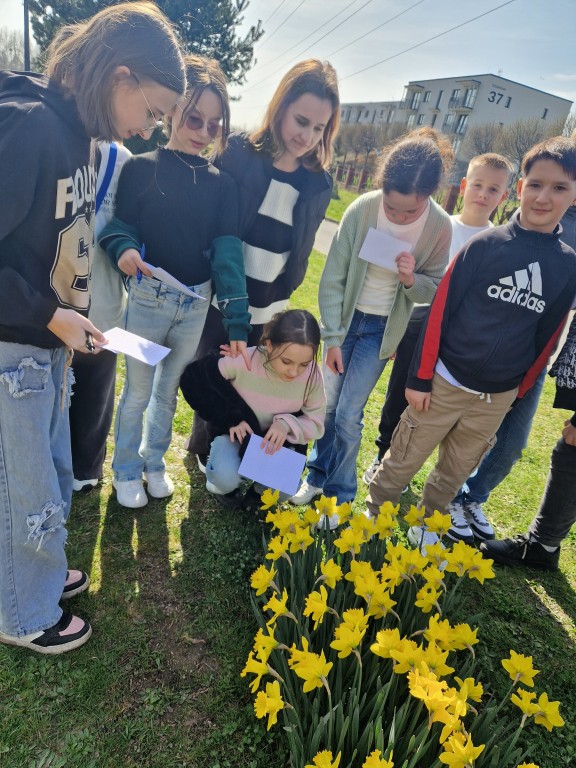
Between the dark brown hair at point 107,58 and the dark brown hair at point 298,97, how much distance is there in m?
0.84

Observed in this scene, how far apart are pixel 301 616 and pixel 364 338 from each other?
135 centimetres

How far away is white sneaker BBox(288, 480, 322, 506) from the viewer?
9.04ft

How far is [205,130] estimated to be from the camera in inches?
79.0

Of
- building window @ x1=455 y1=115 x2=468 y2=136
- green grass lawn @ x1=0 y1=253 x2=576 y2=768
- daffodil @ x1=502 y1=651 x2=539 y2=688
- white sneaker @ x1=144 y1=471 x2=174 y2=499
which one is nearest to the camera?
daffodil @ x1=502 y1=651 x2=539 y2=688

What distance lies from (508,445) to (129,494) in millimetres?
2050

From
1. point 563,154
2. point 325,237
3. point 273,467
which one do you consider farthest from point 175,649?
point 325,237

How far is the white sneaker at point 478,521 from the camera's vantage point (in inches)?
115

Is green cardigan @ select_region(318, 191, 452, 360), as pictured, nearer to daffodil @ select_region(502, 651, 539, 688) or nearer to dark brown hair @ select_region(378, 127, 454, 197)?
dark brown hair @ select_region(378, 127, 454, 197)

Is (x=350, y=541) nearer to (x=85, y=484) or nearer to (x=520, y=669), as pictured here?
(x=520, y=669)

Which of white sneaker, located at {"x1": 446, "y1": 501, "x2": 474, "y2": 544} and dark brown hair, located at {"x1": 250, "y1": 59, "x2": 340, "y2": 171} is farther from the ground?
dark brown hair, located at {"x1": 250, "y1": 59, "x2": 340, "y2": 171}

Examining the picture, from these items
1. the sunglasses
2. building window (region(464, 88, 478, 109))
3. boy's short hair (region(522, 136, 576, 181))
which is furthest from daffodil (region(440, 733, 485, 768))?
building window (region(464, 88, 478, 109))

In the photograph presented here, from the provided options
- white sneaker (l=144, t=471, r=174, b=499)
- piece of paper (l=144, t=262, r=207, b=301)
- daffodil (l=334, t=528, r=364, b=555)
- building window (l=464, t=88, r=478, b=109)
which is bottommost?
white sneaker (l=144, t=471, r=174, b=499)

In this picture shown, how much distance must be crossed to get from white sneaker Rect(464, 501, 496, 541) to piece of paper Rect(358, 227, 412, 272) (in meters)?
1.63

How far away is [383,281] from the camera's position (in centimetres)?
240
